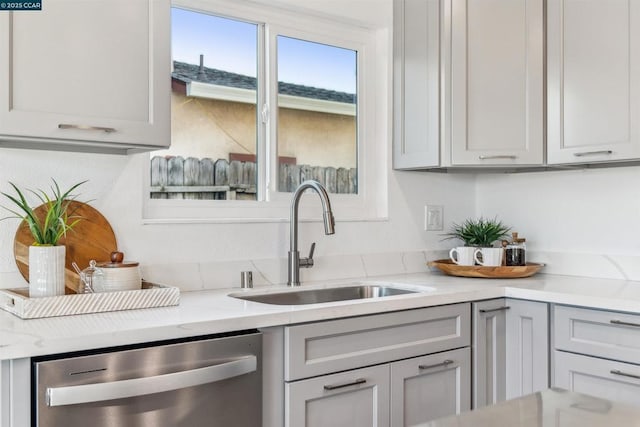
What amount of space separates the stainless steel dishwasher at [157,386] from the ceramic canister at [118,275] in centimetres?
35

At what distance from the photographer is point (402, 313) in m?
2.08

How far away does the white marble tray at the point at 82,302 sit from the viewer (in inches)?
64.7

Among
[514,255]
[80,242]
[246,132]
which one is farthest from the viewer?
[514,255]

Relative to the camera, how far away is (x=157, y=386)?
4.95 ft

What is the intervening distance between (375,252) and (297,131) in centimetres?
66

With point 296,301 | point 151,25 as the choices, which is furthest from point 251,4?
point 296,301

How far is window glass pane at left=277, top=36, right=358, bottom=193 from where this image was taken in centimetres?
268

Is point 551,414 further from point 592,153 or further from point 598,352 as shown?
point 592,153

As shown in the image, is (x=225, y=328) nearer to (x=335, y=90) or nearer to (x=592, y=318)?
(x=592, y=318)

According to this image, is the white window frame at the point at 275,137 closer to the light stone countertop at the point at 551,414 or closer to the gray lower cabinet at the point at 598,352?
the gray lower cabinet at the point at 598,352

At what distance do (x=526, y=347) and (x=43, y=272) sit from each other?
1.72 metres

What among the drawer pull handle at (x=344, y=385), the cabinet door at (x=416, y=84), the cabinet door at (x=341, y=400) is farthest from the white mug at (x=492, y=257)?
the drawer pull handle at (x=344, y=385)

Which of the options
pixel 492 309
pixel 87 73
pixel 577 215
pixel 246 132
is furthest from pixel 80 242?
pixel 577 215

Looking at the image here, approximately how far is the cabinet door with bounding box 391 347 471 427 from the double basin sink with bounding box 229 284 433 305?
308 mm
